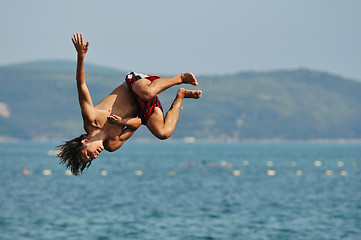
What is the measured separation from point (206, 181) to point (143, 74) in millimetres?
132818

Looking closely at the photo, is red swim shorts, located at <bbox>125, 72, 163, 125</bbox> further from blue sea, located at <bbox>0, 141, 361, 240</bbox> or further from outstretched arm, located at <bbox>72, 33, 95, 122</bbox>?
blue sea, located at <bbox>0, 141, 361, 240</bbox>

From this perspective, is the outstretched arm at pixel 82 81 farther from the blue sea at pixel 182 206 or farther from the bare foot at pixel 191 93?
the blue sea at pixel 182 206

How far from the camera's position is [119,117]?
13328mm

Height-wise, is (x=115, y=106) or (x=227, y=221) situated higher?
(x=115, y=106)

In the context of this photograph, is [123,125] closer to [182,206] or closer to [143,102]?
[143,102]

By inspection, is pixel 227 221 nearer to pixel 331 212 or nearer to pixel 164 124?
pixel 331 212

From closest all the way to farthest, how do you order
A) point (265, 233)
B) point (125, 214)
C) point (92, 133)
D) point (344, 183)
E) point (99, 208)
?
point (92, 133), point (265, 233), point (125, 214), point (99, 208), point (344, 183)

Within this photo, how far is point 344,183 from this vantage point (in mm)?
141625

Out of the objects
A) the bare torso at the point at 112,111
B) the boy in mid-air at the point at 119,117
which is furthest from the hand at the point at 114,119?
the bare torso at the point at 112,111

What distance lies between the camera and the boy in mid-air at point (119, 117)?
1326 centimetres

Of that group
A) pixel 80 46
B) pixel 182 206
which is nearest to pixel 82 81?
pixel 80 46

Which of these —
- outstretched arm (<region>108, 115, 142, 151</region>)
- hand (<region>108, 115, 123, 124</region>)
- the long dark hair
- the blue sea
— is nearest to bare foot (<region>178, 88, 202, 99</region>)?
outstretched arm (<region>108, 115, 142, 151</region>)

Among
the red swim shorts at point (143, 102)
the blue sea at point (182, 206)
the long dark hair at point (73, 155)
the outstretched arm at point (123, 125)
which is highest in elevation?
the red swim shorts at point (143, 102)

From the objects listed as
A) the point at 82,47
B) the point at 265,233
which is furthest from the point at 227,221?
the point at 82,47
